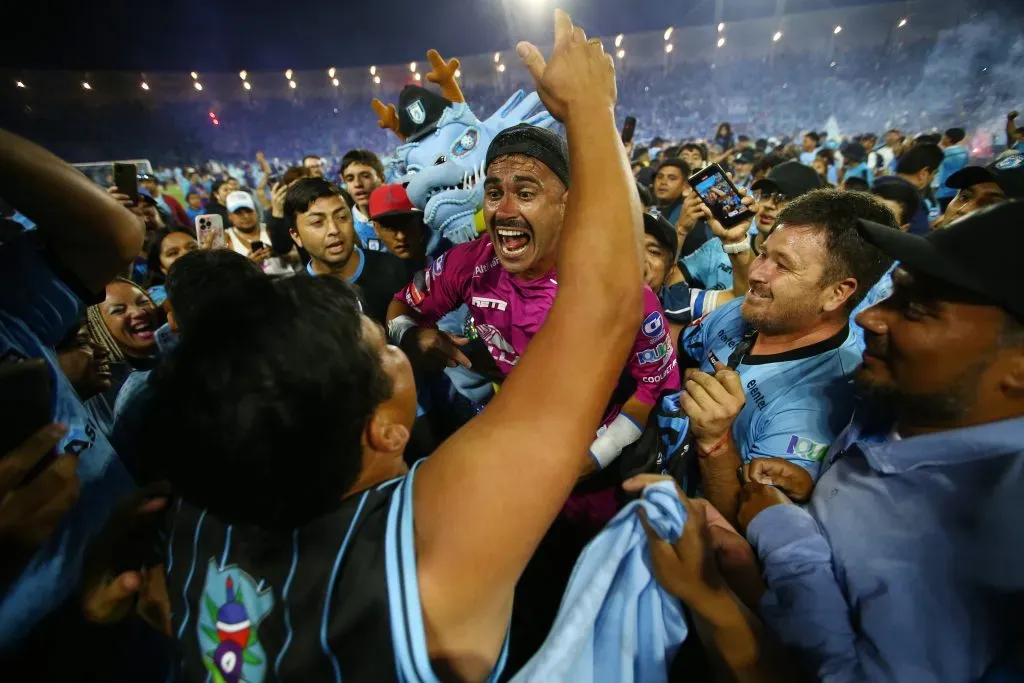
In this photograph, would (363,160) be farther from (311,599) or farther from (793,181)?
(311,599)

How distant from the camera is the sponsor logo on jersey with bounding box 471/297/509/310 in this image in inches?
95.0

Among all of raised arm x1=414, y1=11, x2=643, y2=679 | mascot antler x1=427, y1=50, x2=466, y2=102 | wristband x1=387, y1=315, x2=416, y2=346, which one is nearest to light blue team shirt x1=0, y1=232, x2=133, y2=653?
raised arm x1=414, y1=11, x2=643, y2=679

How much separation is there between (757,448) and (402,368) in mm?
1599

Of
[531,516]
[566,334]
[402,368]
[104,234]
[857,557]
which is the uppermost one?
[104,234]

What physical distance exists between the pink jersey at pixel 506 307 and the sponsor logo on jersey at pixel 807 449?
2.12 ft

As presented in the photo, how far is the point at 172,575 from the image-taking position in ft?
3.60

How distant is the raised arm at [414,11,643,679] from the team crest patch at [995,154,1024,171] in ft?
16.6

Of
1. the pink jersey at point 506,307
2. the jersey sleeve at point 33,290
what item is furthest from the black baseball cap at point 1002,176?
the jersey sleeve at point 33,290

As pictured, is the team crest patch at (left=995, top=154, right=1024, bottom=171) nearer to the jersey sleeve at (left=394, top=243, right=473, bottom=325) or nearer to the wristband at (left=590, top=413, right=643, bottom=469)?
the wristband at (left=590, top=413, right=643, bottom=469)

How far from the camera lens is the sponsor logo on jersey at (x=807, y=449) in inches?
70.3

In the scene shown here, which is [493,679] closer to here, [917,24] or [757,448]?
[757,448]

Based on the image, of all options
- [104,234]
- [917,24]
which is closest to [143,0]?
[104,234]

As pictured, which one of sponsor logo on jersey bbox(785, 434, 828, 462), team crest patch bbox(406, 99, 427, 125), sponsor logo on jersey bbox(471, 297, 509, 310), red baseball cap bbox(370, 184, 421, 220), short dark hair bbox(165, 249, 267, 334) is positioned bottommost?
sponsor logo on jersey bbox(785, 434, 828, 462)

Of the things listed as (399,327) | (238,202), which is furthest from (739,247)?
(238,202)
